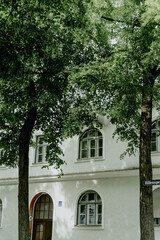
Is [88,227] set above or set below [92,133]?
below

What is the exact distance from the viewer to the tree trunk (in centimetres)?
867

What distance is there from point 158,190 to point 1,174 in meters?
10.0

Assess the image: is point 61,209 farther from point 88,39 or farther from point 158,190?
point 88,39

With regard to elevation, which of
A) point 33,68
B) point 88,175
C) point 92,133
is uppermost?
point 33,68

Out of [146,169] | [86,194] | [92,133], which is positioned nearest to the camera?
[146,169]

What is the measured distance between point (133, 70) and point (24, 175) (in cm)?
557

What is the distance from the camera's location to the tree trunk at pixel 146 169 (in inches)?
341

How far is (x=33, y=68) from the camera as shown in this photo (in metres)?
11.1

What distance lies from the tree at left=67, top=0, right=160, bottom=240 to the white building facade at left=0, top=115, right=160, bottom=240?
165 inches

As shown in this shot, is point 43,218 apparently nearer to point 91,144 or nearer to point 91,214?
point 91,214

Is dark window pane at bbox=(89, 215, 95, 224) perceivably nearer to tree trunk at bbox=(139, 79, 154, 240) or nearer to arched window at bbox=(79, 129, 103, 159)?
arched window at bbox=(79, 129, 103, 159)

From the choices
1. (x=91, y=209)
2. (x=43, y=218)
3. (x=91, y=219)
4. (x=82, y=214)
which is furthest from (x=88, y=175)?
(x=43, y=218)

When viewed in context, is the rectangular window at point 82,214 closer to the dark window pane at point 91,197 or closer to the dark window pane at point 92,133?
the dark window pane at point 91,197

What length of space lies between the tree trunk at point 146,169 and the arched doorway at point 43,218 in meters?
9.80
